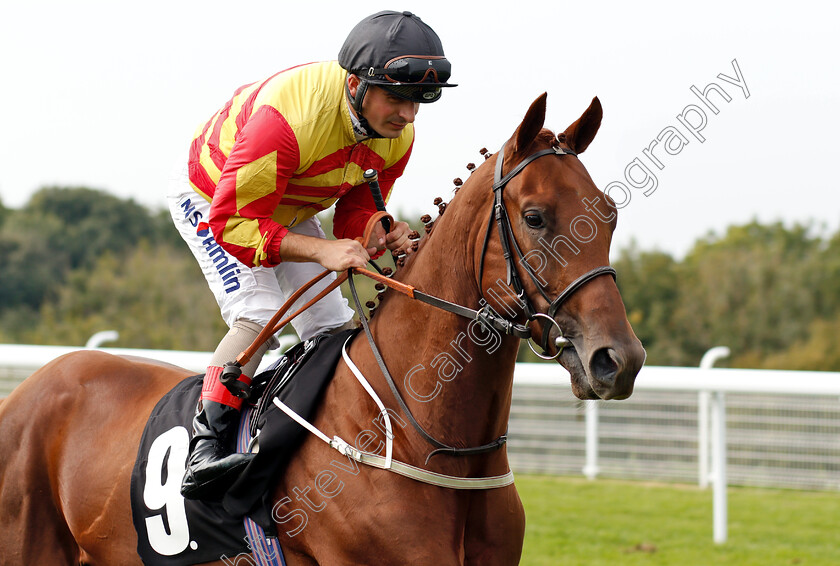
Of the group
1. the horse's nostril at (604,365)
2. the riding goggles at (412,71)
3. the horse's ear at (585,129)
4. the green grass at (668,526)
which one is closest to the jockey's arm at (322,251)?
the riding goggles at (412,71)

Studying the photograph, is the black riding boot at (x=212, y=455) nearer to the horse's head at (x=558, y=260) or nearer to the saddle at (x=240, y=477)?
the saddle at (x=240, y=477)

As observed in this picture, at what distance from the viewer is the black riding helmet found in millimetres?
3062

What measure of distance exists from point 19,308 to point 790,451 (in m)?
34.4

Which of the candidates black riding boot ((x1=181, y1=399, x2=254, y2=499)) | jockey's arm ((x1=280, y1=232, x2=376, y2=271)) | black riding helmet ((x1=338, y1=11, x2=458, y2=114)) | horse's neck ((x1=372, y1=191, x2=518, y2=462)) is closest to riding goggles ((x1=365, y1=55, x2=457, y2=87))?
black riding helmet ((x1=338, y1=11, x2=458, y2=114))

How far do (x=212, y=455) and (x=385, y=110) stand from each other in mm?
1356

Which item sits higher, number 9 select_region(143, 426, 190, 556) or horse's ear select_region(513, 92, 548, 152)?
horse's ear select_region(513, 92, 548, 152)

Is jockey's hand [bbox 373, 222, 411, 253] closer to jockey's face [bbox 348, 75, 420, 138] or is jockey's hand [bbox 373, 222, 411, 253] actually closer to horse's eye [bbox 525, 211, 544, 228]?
jockey's face [bbox 348, 75, 420, 138]

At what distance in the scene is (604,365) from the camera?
2.50 m

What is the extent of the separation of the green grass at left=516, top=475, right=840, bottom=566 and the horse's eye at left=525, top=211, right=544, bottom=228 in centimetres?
387

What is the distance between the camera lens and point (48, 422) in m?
3.94

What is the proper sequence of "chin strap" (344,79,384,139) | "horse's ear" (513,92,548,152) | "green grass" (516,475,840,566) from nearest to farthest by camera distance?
"horse's ear" (513,92,548,152) < "chin strap" (344,79,384,139) < "green grass" (516,475,840,566)

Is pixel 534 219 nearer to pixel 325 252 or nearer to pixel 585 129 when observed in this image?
pixel 585 129

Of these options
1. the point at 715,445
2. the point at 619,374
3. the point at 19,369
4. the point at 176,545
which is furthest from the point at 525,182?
the point at 19,369

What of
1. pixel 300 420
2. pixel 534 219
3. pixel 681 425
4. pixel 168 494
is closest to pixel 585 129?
pixel 534 219
